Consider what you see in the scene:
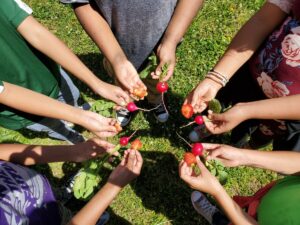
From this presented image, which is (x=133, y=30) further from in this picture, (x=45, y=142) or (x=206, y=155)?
(x=45, y=142)

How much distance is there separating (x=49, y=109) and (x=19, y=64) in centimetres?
38

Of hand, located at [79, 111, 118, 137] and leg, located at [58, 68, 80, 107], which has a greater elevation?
hand, located at [79, 111, 118, 137]

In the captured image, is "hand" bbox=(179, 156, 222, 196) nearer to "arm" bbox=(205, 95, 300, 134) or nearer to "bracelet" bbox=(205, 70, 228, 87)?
"arm" bbox=(205, 95, 300, 134)

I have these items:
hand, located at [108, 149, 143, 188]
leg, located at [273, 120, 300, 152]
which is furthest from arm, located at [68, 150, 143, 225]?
leg, located at [273, 120, 300, 152]

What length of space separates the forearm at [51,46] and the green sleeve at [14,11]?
0.04 metres

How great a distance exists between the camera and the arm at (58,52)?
2.46m

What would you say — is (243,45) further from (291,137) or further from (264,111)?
(291,137)

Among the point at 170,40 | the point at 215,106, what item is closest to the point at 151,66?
the point at 170,40

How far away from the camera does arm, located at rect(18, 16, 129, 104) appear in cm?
246

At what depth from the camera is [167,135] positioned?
3.98 metres

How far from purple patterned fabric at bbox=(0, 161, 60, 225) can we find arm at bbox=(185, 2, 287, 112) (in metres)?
1.23

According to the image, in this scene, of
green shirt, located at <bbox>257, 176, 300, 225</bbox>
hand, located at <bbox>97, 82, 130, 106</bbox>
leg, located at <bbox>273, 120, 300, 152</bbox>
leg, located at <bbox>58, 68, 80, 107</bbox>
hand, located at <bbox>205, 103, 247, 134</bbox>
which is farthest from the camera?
leg, located at <bbox>58, 68, 80, 107</bbox>

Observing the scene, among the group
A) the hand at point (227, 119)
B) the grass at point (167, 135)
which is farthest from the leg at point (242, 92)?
the grass at point (167, 135)

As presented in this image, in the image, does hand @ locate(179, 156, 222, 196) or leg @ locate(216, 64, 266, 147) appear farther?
leg @ locate(216, 64, 266, 147)
